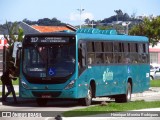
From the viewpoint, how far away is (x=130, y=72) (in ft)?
91.8

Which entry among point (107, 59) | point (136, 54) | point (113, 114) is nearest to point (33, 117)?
point (113, 114)

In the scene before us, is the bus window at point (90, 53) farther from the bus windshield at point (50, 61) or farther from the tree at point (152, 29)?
the tree at point (152, 29)

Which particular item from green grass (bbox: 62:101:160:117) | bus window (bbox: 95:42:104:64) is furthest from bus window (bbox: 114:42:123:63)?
green grass (bbox: 62:101:160:117)

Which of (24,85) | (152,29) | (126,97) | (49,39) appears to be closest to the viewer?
(49,39)

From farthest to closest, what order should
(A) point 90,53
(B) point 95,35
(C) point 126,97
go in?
(C) point 126,97
(B) point 95,35
(A) point 90,53

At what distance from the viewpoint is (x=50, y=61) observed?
22438 millimetres

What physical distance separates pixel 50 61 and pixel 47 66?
0.22 m

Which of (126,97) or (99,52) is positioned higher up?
(99,52)

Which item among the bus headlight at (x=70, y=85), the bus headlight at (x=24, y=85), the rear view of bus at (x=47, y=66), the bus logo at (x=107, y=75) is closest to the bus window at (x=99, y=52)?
the bus logo at (x=107, y=75)

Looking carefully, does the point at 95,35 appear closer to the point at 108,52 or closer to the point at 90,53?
the point at 108,52

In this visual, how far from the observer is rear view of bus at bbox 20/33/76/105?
22297 mm

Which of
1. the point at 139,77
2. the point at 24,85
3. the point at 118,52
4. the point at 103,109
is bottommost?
the point at 103,109

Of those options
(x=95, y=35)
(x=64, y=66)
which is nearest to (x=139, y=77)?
(x=95, y=35)

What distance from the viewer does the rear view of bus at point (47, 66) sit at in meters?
22.3
